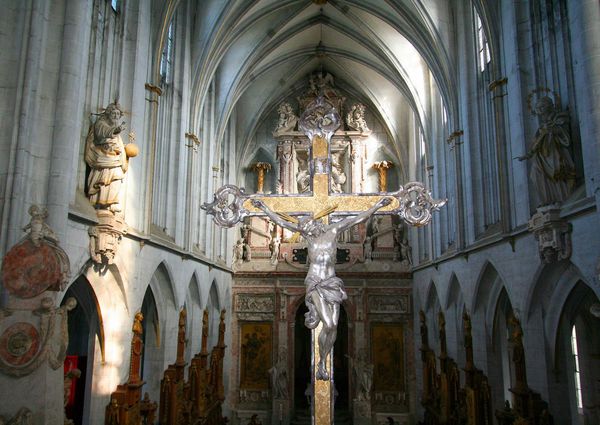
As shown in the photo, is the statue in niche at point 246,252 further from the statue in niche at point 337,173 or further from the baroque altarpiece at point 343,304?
the statue in niche at point 337,173

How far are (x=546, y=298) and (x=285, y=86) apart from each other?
708 inches

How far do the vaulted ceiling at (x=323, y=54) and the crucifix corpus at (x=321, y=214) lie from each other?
27.0 ft

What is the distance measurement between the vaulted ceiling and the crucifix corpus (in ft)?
27.0

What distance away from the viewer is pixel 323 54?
978 inches

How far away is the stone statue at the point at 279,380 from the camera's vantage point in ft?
73.7

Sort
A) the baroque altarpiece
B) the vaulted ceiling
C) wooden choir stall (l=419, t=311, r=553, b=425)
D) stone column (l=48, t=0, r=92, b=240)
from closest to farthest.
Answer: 1. stone column (l=48, t=0, r=92, b=240)
2. wooden choir stall (l=419, t=311, r=553, b=425)
3. the vaulted ceiling
4. the baroque altarpiece

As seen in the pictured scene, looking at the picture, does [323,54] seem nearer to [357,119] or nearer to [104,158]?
[357,119]

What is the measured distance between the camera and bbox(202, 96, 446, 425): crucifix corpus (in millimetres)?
8438

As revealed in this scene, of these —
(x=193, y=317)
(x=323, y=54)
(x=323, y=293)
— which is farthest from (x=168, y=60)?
(x=323, y=293)

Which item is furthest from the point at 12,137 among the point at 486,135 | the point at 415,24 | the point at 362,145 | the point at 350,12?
the point at 362,145

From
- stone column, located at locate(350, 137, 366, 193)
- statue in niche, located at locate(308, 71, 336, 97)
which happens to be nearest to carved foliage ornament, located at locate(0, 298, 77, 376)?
stone column, located at locate(350, 137, 366, 193)

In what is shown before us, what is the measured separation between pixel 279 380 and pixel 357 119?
481 inches

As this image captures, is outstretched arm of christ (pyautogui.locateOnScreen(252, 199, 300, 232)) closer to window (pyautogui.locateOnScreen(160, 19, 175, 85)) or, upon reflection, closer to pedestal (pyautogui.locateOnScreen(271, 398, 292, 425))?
window (pyautogui.locateOnScreen(160, 19, 175, 85))

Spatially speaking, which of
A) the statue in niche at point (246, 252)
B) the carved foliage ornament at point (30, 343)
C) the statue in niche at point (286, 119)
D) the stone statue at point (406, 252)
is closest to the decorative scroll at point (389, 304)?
the stone statue at point (406, 252)
